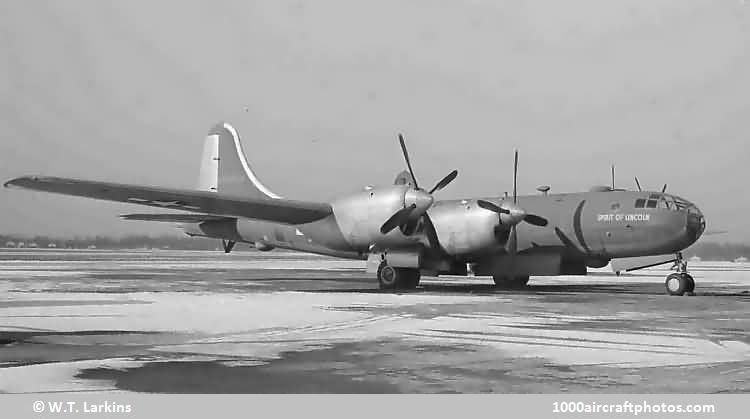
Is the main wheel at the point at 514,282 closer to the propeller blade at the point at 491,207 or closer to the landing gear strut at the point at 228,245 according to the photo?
the propeller blade at the point at 491,207

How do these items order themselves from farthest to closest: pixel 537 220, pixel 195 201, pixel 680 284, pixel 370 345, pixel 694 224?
pixel 537 220
pixel 195 201
pixel 694 224
pixel 680 284
pixel 370 345

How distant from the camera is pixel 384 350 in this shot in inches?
464

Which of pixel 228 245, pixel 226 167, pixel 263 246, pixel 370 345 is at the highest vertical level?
pixel 226 167

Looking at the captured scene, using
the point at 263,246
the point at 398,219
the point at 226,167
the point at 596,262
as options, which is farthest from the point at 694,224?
the point at 226,167

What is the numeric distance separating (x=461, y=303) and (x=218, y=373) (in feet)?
39.2

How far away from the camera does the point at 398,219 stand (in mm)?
25625

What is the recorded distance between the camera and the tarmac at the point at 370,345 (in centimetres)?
910

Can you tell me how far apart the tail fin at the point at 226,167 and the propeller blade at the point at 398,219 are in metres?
9.97

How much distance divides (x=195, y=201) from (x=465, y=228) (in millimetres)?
8842

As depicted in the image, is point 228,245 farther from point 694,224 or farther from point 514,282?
point 694,224

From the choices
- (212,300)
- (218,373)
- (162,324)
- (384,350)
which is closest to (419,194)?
(212,300)

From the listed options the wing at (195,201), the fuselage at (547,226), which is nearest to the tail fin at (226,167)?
the wing at (195,201)

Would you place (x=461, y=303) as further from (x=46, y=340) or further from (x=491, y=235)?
(x=46, y=340)

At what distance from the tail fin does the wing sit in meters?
6.91
